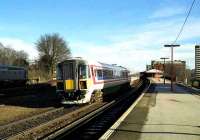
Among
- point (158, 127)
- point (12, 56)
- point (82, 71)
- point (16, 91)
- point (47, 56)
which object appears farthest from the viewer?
point (12, 56)

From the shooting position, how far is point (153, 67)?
14750 centimetres

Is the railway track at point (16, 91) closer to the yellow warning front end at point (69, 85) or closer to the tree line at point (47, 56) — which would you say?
the yellow warning front end at point (69, 85)

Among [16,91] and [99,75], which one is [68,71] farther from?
[16,91]

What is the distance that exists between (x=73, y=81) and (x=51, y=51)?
74551mm

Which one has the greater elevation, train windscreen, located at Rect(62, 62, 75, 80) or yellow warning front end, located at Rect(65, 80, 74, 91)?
train windscreen, located at Rect(62, 62, 75, 80)

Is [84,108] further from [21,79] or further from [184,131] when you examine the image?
[21,79]

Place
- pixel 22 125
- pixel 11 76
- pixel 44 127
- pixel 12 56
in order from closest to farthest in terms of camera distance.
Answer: pixel 44 127 < pixel 22 125 < pixel 11 76 < pixel 12 56

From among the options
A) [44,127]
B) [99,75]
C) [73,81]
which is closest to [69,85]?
[73,81]

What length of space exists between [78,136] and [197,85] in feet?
166

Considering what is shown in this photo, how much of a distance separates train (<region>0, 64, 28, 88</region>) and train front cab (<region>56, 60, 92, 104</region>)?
90.7 feet

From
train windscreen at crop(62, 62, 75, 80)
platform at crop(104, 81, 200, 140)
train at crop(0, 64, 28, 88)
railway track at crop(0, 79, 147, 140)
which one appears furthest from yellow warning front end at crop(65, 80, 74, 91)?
train at crop(0, 64, 28, 88)

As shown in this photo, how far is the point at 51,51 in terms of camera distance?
98.6 metres

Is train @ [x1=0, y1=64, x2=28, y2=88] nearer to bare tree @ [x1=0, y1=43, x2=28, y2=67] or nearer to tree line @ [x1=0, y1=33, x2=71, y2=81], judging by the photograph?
tree line @ [x1=0, y1=33, x2=71, y2=81]

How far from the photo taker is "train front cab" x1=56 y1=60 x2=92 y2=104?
24.8 m
